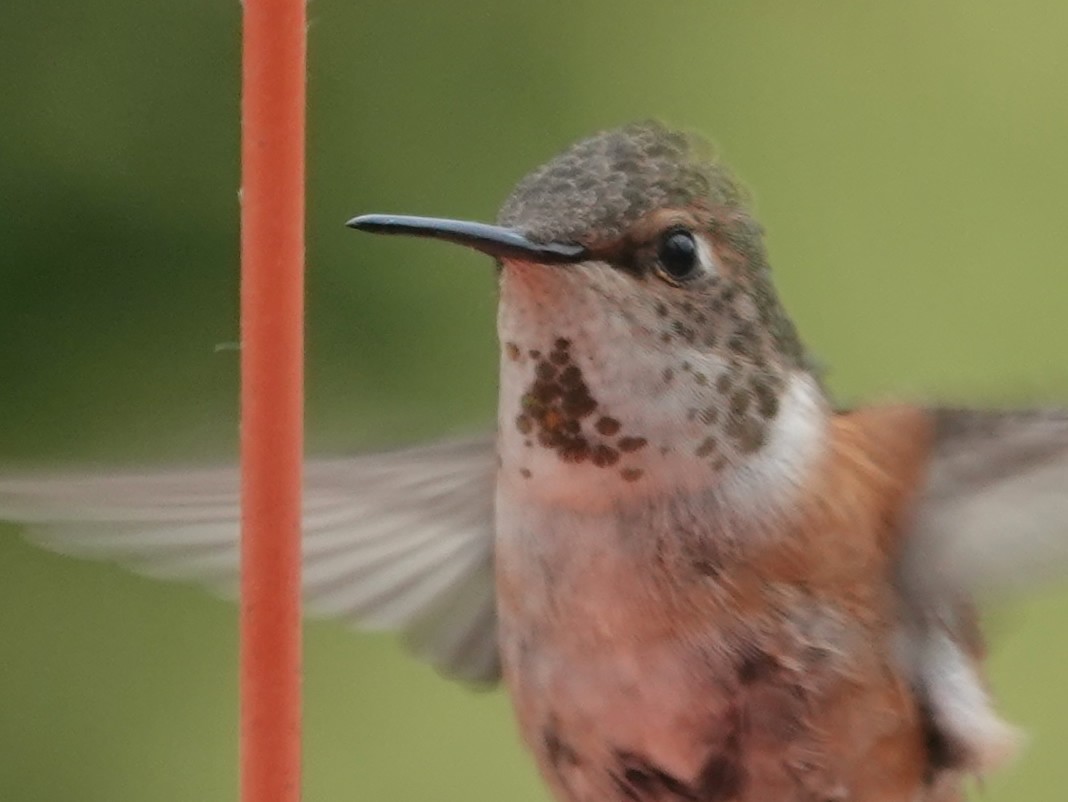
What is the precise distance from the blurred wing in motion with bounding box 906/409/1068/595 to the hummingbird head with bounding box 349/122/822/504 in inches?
3.1

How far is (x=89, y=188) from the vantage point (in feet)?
4.16

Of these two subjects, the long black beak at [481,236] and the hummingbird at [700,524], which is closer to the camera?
the long black beak at [481,236]

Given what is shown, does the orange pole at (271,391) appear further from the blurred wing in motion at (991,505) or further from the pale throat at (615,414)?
the blurred wing in motion at (991,505)

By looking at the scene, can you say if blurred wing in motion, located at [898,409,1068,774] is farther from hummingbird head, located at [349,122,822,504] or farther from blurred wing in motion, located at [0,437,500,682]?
blurred wing in motion, located at [0,437,500,682]

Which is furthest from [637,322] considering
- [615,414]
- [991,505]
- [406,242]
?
[406,242]

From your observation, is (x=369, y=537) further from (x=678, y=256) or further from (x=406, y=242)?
(x=406, y=242)

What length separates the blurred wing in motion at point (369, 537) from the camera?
76 centimetres

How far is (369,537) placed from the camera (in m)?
0.87

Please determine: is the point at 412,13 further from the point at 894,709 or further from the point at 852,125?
the point at 894,709

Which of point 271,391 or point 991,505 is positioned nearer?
point 271,391

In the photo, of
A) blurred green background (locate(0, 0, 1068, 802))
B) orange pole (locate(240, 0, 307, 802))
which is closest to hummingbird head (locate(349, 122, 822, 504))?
orange pole (locate(240, 0, 307, 802))

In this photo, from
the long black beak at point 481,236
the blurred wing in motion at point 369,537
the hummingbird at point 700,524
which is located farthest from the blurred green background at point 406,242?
the long black beak at point 481,236

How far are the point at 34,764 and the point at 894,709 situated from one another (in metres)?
0.89

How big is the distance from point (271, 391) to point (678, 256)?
0.30 meters
